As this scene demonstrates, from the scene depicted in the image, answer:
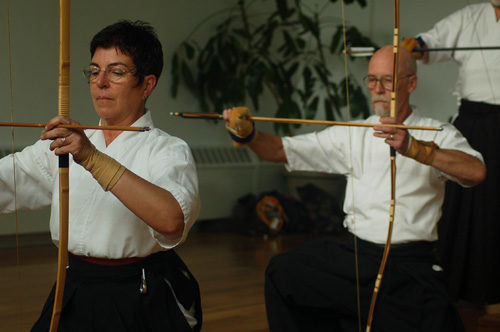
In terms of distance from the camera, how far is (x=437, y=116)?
16.3 feet

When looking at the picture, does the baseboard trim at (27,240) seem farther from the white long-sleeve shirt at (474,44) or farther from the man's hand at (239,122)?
the white long-sleeve shirt at (474,44)

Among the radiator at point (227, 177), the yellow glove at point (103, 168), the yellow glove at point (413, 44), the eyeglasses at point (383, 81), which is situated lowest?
the radiator at point (227, 177)

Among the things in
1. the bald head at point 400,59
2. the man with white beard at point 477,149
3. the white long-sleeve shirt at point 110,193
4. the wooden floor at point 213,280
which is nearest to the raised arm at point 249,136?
the white long-sleeve shirt at point 110,193

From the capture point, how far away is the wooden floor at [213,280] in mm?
2867

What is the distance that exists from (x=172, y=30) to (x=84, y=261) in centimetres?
357

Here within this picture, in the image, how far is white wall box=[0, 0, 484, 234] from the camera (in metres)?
2.80

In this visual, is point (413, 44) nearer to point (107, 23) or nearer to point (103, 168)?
point (107, 23)

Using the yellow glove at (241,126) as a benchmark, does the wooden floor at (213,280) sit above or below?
below

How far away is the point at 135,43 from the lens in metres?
1.61

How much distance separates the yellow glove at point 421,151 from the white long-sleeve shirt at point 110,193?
2.43ft

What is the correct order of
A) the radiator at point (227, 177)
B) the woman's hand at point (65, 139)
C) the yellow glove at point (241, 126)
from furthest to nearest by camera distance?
the radiator at point (227, 177) < the yellow glove at point (241, 126) < the woman's hand at point (65, 139)

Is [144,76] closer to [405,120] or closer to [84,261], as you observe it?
Answer: [84,261]

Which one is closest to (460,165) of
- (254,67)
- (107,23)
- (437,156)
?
(437,156)

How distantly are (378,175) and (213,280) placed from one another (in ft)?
5.18
